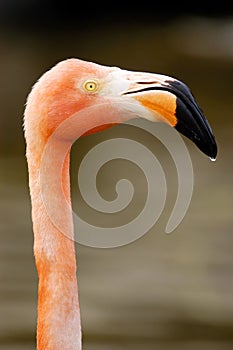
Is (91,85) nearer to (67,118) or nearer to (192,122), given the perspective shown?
(67,118)

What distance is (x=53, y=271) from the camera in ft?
7.20

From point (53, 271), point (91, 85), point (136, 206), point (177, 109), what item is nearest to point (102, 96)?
point (91, 85)

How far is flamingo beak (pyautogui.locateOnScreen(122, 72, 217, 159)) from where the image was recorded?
2.01 meters

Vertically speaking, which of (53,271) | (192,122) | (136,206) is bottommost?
(53,271)

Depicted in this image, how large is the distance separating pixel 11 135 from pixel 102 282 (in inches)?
94.2

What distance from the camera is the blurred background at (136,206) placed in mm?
5098

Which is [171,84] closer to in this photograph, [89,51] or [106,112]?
[106,112]

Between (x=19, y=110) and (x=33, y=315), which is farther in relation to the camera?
(x=19, y=110)

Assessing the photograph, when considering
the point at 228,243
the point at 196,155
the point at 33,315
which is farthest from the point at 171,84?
the point at 196,155

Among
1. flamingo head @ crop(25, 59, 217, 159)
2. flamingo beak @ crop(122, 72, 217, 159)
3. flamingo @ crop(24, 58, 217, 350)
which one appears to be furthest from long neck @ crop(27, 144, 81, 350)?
flamingo beak @ crop(122, 72, 217, 159)

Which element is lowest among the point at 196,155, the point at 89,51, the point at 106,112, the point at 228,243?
the point at 106,112

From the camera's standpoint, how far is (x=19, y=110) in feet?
26.4

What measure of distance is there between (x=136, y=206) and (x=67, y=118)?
421 cm

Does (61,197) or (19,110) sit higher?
(19,110)
